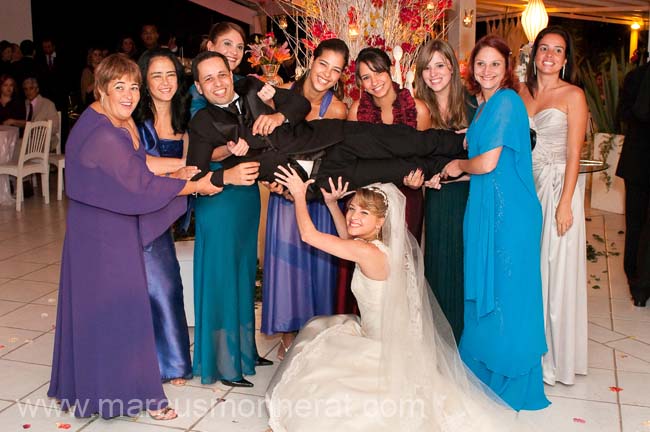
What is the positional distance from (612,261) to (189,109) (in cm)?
417

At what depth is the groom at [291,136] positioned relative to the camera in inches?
129

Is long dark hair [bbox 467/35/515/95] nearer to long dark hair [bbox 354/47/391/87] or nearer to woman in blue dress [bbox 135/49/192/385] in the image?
long dark hair [bbox 354/47/391/87]

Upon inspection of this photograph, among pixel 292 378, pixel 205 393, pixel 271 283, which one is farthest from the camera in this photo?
pixel 271 283

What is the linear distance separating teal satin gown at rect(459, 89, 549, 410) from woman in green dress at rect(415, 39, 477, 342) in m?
0.20

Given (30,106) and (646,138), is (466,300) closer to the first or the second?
(646,138)

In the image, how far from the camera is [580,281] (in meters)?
3.80

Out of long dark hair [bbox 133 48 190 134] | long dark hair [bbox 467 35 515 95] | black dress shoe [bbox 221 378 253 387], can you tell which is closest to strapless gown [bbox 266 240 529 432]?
black dress shoe [bbox 221 378 253 387]

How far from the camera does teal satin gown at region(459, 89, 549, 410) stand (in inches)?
131

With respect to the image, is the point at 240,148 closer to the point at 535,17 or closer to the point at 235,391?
the point at 235,391

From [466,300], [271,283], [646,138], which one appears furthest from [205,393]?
[646,138]

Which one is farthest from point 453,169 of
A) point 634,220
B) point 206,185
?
point 634,220

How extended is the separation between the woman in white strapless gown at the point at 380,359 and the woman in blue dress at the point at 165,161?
71cm

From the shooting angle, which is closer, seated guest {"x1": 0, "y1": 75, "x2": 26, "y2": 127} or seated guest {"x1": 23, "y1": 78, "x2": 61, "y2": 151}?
seated guest {"x1": 0, "y1": 75, "x2": 26, "y2": 127}

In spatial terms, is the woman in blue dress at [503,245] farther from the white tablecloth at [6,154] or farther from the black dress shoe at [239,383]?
the white tablecloth at [6,154]
